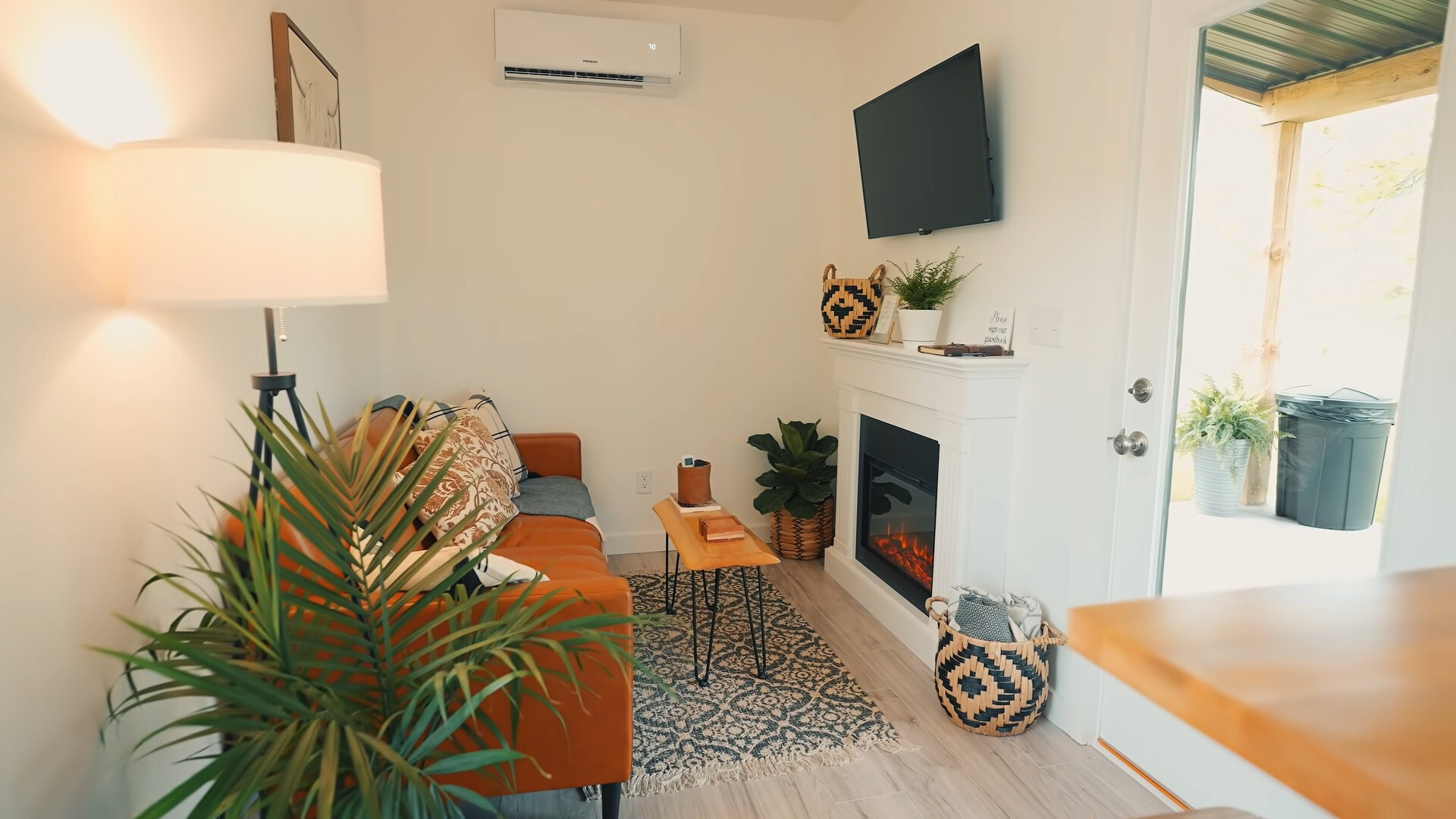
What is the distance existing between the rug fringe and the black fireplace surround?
0.76 metres

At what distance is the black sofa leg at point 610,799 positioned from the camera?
6.61ft

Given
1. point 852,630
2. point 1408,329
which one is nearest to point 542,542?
point 852,630

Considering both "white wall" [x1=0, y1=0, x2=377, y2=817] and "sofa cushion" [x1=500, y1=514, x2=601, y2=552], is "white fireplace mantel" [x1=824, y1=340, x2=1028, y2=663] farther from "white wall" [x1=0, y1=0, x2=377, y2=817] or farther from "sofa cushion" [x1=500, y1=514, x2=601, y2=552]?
"white wall" [x1=0, y1=0, x2=377, y2=817]

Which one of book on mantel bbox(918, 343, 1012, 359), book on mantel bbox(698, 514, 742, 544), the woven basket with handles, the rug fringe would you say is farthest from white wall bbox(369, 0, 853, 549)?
the rug fringe

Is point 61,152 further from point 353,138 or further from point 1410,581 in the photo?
point 353,138

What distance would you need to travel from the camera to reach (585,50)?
383cm

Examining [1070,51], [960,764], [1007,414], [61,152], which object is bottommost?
[960,764]

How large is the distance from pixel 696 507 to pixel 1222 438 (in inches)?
68.7

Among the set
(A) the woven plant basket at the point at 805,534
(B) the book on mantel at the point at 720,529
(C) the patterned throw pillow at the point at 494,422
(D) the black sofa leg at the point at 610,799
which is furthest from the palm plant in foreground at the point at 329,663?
(A) the woven plant basket at the point at 805,534

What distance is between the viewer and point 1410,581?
1.12ft

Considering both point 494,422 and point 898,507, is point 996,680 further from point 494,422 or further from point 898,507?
point 494,422

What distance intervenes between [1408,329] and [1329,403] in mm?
236

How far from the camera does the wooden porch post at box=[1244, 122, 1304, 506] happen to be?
1.88 metres

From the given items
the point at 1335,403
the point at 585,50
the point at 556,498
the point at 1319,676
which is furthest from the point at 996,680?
the point at 585,50
